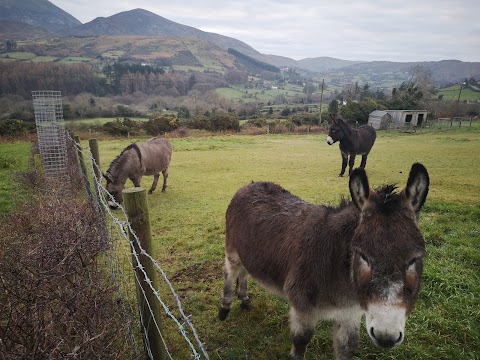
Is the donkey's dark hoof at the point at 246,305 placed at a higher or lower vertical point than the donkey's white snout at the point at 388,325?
lower

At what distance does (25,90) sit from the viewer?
5094 cm

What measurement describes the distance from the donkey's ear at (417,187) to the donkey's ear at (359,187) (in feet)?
0.91

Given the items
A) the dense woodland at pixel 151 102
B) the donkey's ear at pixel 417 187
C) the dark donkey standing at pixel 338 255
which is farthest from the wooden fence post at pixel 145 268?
the dense woodland at pixel 151 102

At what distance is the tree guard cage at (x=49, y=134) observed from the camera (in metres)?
11.2

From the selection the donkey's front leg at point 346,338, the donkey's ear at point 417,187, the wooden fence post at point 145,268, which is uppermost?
the donkey's ear at point 417,187

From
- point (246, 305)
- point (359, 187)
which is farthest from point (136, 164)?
point (359, 187)

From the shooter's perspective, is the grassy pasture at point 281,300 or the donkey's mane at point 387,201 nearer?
the donkey's mane at point 387,201

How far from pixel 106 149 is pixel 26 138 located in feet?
33.3

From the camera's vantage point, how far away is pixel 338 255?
2.55 meters

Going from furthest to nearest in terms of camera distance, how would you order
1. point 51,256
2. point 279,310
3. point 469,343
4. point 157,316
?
point 279,310
point 469,343
point 51,256
point 157,316

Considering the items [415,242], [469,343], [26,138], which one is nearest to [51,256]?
[415,242]

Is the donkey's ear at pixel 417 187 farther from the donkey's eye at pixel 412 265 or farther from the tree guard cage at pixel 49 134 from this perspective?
the tree guard cage at pixel 49 134

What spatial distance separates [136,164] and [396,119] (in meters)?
39.6

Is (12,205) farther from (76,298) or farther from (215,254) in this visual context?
(76,298)
